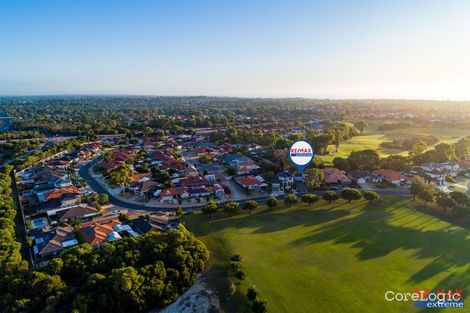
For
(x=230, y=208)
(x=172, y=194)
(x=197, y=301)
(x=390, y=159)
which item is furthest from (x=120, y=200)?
(x=390, y=159)

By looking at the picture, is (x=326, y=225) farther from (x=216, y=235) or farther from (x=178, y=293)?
(x=178, y=293)

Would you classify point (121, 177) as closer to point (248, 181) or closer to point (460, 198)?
point (248, 181)

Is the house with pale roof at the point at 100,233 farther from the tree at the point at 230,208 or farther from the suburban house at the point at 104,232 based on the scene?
the tree at the point at 230,208

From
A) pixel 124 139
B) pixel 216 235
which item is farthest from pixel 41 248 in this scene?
pixel 124 139

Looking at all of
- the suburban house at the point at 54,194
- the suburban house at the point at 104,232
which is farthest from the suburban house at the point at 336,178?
the suburban house at the point at 54,194

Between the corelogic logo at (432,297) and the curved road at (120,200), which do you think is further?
the curved road at (120,200)

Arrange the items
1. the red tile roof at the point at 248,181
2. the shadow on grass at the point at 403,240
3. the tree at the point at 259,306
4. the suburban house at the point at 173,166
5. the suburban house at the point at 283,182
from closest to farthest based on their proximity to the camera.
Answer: the tree at the point at 259,306, the shadow on grass at the point at 403,240, the suburban house at the point at 283,182, the red tile roof at the point at 248,181, the suburban house at the point at 173,166

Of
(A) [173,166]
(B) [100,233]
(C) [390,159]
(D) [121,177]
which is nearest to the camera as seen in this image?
(B) [100,233]
